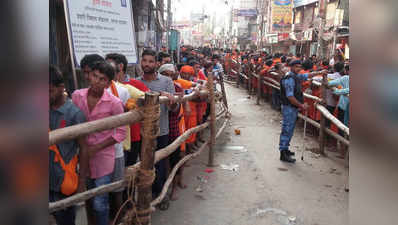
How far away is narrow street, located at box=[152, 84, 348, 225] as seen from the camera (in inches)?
139

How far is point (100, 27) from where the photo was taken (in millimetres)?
3457

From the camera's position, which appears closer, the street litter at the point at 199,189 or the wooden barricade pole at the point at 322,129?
the street litter at the point at 199,189

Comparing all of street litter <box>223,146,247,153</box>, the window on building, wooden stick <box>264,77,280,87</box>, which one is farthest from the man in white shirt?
the window on building

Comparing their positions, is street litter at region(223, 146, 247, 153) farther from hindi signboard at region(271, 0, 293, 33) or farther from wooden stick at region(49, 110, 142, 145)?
hindi signboard at region(271, 0, 293, 33)

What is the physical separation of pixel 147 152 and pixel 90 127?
63 centimetres

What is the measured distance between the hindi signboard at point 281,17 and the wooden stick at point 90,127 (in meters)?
24.7

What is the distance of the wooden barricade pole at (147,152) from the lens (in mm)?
2199

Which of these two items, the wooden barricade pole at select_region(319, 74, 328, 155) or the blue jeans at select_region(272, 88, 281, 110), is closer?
the wooden barricade pole at select_region(319, 74, 328, 155)

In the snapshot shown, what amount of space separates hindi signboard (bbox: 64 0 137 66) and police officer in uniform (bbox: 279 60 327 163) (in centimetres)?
262

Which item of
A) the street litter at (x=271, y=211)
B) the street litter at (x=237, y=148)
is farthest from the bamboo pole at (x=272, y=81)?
the street litter at (x=271, y=211)

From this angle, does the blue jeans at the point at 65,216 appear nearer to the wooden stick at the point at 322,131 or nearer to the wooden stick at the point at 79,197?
the wooden stick at the point at 79,197

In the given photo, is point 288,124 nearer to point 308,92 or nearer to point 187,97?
point 308,92
